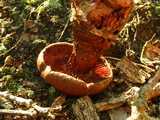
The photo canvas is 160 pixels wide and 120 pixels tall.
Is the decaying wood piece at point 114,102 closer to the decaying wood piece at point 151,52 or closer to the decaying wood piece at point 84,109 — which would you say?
the decaying wood piece at point 84,109

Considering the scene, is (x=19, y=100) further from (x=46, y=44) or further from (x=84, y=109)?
(x=46, y=44)

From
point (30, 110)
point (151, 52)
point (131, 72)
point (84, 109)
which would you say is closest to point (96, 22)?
point (84, 109)

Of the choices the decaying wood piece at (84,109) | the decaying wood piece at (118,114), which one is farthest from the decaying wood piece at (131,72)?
the decaying wood piece at (84,109)

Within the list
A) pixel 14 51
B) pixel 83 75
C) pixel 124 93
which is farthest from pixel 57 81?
pixel 14 51

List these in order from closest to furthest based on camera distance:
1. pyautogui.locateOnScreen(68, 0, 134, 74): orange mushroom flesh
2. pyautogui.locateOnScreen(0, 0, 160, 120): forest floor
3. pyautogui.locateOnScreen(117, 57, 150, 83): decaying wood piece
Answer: pyautogui.locateOnScreen(68, 0, 134, 74): orange mushroom flesh
pyautogui.locateOnScreen(0, 0, 160, 120): forest floor
pyautogui.locateOnScreen(117, 57, 150, 83): decaying wood piece

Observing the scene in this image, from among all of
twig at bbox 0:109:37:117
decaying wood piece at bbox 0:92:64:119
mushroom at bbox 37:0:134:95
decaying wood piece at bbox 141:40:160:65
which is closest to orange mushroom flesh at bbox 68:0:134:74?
mushroom at bbox 37:0:134:95

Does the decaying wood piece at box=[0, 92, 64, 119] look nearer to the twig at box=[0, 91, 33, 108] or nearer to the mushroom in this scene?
the twig at box=[0, 91, 33, 108]
